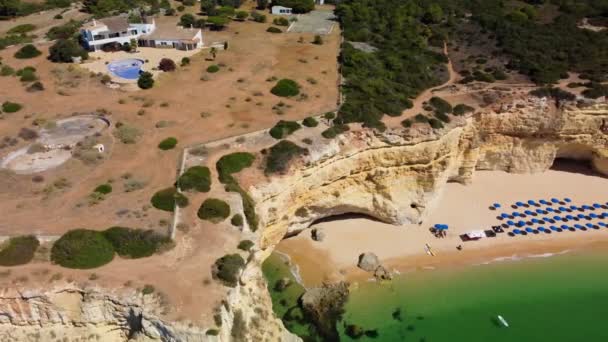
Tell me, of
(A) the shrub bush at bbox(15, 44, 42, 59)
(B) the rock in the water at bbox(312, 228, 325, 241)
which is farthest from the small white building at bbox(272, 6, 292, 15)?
(B) the rock in the water at bbox(312, 228, 325, 241)

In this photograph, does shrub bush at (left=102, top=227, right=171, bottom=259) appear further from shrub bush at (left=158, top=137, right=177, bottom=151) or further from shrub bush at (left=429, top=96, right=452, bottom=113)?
shrub bush at (left=429, top=96, right=452, bottom=113)

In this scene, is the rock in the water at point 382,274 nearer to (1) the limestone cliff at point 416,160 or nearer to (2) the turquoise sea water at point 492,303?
(2) the turquoise sea water at point 492,303

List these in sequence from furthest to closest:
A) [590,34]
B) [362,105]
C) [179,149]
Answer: [590,34] → [362,105] → [179,149]

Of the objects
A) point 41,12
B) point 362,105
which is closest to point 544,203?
point 362,105

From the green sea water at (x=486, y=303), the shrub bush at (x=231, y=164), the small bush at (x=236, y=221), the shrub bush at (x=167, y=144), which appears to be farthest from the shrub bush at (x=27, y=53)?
the small bush at (x=236, y=221)

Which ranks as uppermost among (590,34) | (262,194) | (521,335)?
(590,34)

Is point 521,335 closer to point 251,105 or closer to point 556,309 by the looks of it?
point 556,309

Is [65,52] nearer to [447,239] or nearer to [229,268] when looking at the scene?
[229,268]

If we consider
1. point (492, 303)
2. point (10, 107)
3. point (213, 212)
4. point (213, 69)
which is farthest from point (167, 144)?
point (492, 303)
